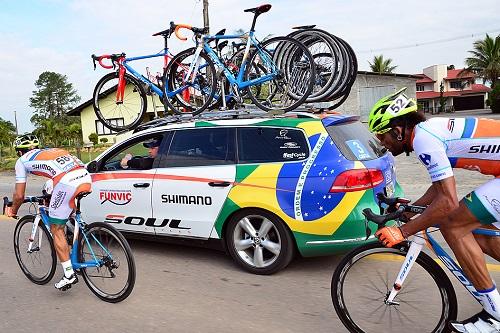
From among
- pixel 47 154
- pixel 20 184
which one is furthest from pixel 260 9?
pixel 20 184

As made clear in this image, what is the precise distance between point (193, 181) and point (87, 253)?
1.32 meters

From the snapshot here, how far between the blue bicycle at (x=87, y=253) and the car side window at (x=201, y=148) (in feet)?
3.98

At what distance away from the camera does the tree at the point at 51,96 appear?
3578 inches

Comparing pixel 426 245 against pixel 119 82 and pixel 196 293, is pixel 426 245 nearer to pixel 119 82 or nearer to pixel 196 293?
pixel 196 293

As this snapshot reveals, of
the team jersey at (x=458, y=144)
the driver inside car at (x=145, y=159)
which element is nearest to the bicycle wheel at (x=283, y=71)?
the driver inside car at (x=145, y=159)

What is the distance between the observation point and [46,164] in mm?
4723

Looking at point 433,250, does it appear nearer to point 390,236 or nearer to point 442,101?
point 390,236

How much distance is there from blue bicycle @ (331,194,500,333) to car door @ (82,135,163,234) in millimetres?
2823

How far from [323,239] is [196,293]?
1332 millimetres

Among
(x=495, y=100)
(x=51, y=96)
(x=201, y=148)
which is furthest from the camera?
(x=51, y=96)

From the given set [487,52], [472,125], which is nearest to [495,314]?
[472,125]

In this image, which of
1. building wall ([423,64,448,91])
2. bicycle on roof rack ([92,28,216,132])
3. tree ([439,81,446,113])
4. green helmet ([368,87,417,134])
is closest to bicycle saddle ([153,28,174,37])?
bicycle on roof rack ([92,28,216,132])

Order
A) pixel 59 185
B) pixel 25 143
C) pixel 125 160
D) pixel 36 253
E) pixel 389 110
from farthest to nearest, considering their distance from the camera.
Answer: pixel 125 160 → pixel 36 253 → pixel 25 143 → pixel 59 185 → pixel 389 110

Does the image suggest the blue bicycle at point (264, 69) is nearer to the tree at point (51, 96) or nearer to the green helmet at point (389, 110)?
the green helmet at point (389, 110)
